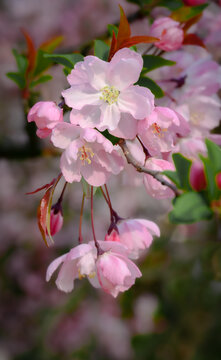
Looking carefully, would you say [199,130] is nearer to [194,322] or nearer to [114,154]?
[114,154]

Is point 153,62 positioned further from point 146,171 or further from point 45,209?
point 45,209

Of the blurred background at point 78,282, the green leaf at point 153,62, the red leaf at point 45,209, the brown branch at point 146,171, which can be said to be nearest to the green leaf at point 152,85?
the green leaf at point 153,62

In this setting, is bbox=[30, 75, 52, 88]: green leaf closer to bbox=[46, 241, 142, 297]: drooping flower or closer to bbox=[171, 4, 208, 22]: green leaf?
bbox=[171, 4, 208, 22]: green leaf

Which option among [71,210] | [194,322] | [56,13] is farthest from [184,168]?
[56,13]

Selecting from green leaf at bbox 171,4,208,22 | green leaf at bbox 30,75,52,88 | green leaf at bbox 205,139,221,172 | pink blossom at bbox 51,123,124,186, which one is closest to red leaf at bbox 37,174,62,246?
pink blossom at bbox 51,123,124,186

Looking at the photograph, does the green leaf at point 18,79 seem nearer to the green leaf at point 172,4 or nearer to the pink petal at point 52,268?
the green leaf at point 172,4

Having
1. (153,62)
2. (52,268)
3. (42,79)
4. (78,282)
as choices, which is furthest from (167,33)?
(78,282)
